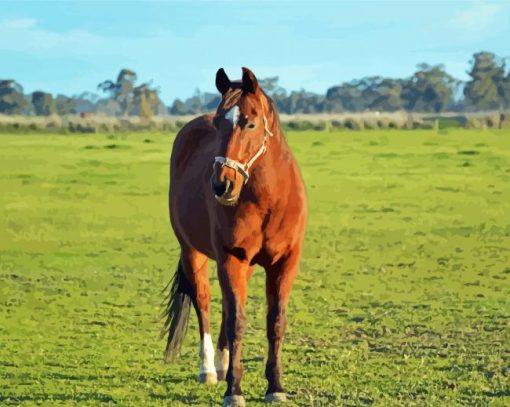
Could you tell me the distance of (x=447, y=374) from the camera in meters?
6.34

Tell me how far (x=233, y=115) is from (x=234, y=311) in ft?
3.64

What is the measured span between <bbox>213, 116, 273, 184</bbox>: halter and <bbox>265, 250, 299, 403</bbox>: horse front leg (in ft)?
2.07

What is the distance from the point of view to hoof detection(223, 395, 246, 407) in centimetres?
546

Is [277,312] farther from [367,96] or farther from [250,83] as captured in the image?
[367,96]

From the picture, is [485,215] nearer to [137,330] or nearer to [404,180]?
[404,180]

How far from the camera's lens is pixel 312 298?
970cm

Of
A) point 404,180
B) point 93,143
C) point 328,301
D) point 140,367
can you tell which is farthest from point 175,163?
point 93,143

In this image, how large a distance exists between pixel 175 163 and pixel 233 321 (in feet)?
5.94

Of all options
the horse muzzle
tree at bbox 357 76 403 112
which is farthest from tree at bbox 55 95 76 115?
the horse muzzle

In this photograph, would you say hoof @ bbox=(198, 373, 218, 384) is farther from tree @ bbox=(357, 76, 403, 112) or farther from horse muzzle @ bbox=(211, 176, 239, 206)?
tree @ bbox=(357, 76, 403, 112)

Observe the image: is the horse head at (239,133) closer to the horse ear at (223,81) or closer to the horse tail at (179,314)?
the horse ear at (223,81)

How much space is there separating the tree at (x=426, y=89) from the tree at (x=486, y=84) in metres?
2.42

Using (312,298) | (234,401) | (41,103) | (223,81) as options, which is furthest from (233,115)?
(41,103)

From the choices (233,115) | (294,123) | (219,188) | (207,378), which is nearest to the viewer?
(219,188)
